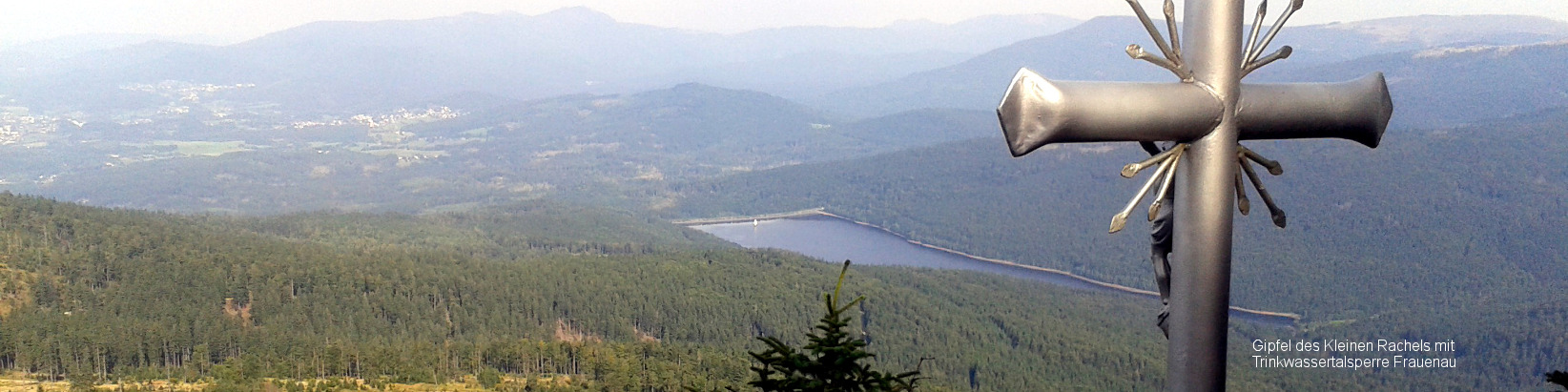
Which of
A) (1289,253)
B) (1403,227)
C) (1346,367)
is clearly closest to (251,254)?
(1346,367)

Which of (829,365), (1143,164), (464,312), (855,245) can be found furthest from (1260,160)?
(855,245)

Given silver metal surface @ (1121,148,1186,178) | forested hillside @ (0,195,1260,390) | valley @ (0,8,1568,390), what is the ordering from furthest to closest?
1. valley @ (0,8,1568,390)
2. forested hillside @ (0,195,1260,390)
3. silver metal surface @ (1121,148,1186,178)

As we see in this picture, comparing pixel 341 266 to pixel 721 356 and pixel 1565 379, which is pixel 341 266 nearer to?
pixel 721 356

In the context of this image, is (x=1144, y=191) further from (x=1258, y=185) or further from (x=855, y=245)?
(x=855, y=245)

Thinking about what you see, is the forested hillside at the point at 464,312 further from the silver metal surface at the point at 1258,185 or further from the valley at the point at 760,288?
the silver metal surface at the point at 1258,185

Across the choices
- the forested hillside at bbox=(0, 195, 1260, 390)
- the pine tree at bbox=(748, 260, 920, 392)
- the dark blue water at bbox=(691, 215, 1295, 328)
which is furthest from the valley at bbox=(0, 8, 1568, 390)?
the pine tree at bbox=(748, 260, 920, 392)

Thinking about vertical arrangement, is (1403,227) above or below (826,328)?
below

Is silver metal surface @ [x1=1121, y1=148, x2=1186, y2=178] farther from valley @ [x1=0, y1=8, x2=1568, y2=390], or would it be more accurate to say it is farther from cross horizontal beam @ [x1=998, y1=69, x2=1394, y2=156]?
valley @ [x1=0, y1=8, x2=1568, y2=390]
